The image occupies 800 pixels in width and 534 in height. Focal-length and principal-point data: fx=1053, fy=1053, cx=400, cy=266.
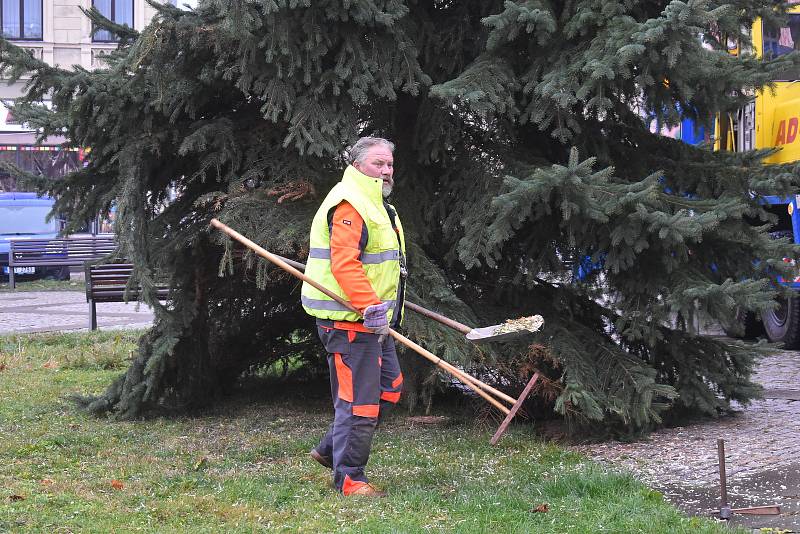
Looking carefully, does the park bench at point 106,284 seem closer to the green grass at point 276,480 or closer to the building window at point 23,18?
the green grass at point 276,480

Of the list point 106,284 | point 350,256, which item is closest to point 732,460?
point 350,256

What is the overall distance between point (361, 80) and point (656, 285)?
7.23 feet

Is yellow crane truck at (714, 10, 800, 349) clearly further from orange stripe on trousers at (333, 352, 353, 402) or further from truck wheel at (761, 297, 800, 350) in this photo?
orange stripe on trousers at (333, 352, 353, 402)

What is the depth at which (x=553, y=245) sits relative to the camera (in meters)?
6.77

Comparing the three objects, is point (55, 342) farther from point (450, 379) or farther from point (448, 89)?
point (448, 89)

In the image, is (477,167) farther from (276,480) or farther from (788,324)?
(788,324)

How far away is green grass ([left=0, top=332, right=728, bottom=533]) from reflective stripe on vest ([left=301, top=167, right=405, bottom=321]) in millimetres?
942

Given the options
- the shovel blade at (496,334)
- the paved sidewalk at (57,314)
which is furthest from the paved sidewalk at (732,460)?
the paved sidewalk at (57,314)

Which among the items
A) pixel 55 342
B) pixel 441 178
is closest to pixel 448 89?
pixel 441 178

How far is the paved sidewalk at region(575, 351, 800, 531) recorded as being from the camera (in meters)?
5.11

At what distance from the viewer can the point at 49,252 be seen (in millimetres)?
22516

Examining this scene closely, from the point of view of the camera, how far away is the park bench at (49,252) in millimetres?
22047

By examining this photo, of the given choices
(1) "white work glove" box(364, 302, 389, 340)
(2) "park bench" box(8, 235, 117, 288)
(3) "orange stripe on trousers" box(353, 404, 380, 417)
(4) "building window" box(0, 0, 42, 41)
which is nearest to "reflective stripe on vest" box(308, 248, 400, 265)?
(1) "white work glove" box(364, 302, 389, 340)

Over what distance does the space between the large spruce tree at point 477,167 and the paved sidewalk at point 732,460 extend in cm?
21
